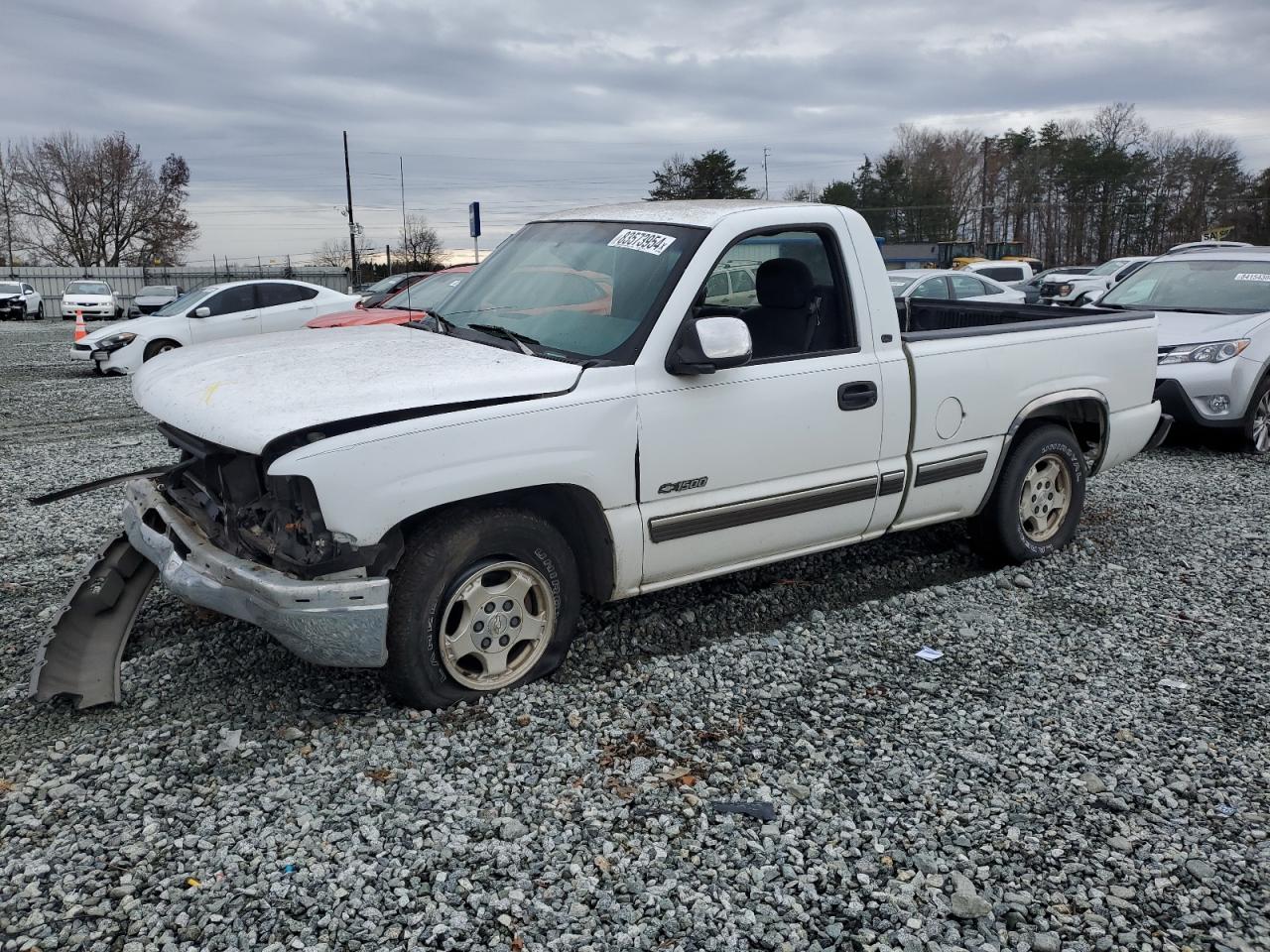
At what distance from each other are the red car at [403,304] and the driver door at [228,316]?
2.65 metres

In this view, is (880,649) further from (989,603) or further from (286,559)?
(286,559)

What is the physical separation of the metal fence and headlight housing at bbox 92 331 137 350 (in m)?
32.9

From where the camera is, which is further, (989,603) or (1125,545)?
(1125,545)

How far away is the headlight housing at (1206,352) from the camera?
8750 mm

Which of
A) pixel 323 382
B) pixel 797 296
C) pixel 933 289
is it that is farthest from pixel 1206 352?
pixel 323 382

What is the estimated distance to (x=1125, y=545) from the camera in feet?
20.5

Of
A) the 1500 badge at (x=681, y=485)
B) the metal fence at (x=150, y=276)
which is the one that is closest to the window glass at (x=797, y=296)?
the 1500 badge at (x=681, y=485)

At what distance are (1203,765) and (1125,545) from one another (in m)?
2.88

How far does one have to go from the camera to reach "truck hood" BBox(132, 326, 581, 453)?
3422 millimetres

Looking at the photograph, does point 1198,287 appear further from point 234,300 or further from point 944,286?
point 234,300

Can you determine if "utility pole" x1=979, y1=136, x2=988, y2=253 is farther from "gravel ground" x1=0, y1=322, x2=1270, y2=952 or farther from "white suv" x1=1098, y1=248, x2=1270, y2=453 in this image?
"gravel ground" x1=0, y1=322, x2=1270, y2=952

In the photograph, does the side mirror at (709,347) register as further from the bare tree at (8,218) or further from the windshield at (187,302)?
the bare tree at (8,218)

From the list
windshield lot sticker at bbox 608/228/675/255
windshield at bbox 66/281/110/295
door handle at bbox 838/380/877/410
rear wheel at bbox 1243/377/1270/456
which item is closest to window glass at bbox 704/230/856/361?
door handle at bbox 838/380/877/410

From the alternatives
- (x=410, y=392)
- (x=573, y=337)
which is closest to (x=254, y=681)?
(x=410, y=392)
